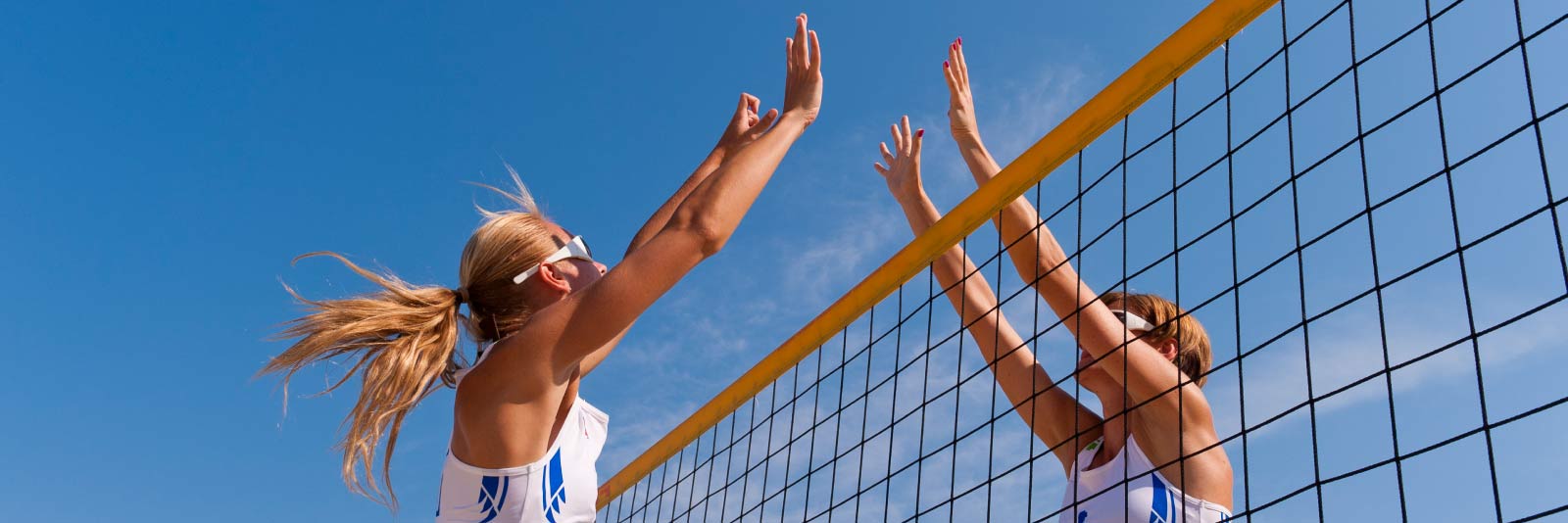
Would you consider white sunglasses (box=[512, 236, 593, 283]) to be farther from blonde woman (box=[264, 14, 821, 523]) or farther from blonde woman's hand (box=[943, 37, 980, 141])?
blonde woman's hand (box=[943, 37, 980, 141])

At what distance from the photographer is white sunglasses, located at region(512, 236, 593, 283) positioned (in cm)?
298

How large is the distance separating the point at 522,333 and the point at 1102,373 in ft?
5.88

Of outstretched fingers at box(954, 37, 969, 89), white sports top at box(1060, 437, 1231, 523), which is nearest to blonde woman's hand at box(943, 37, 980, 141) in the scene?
outstretched fingers at box(954, 37, 969, 89)

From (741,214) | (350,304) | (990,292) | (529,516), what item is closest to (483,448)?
(529,516)

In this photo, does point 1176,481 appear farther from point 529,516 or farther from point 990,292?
point 529,516

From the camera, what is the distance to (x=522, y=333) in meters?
2.51

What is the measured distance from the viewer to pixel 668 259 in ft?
8.00

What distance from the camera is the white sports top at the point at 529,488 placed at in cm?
265

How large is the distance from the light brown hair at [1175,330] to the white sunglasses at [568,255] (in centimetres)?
161

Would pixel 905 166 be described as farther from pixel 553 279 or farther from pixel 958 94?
pixel 553 279

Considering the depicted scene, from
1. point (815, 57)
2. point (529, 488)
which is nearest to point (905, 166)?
point (815, 57)

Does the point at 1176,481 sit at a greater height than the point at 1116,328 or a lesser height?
lesser

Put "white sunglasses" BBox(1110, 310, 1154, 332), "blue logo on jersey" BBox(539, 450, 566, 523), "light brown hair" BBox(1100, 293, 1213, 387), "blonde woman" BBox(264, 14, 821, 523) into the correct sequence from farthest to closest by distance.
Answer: "light brown hair" BBox(1100, 293, 1213, 387)
"white sunglasses" BBox(1110, 310, 1154, 332)
"blue logo on jersey" BBox(539, 450, 566, 523)
"blonde woman" BBox(264, 14, 821, 523)

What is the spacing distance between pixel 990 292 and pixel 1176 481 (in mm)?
1080
